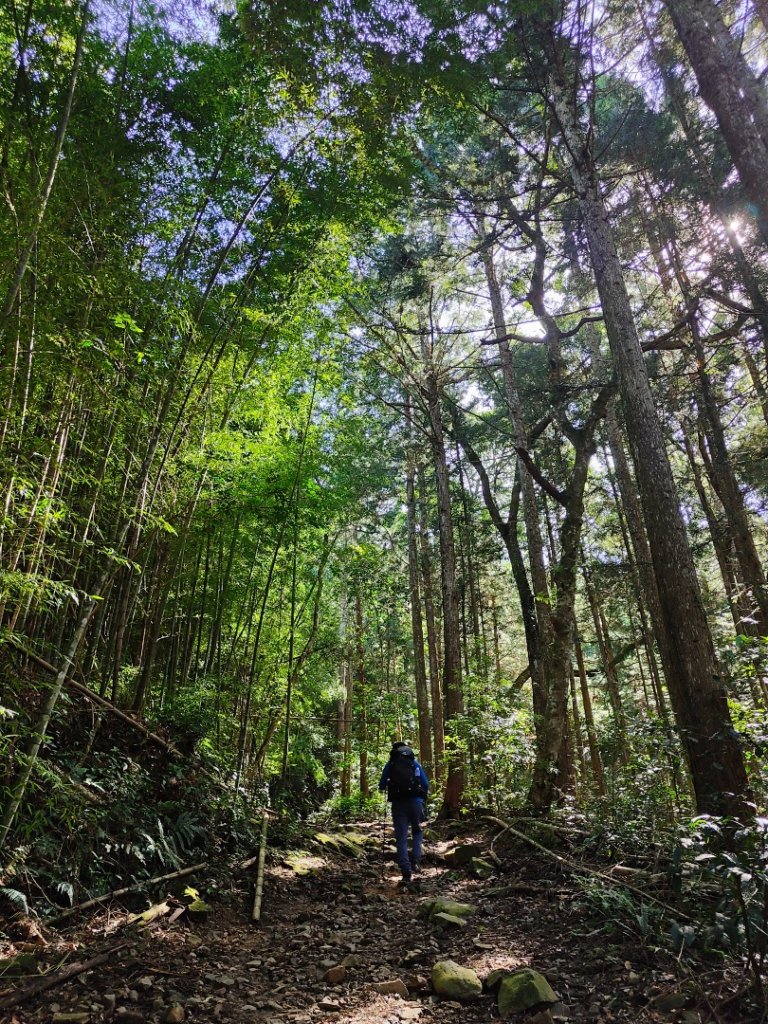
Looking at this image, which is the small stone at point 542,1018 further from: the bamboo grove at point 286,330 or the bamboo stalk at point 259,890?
the bamboo stalk at point 259,890

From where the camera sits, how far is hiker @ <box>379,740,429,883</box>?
5.97 metres

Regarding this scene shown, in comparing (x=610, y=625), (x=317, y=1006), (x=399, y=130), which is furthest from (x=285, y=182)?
(x=610, y=625)

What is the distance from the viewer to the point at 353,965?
322 centimetres

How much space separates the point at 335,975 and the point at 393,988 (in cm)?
38

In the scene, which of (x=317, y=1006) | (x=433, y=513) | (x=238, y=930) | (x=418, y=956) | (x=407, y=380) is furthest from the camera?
(x=433, y=513)

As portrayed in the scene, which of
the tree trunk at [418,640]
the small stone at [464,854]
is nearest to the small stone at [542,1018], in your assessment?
the small stone at [464,854]

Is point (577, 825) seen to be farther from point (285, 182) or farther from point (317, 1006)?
point (285, 182)

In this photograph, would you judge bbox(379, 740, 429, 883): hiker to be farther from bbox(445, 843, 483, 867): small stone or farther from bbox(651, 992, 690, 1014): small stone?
bbox(651, 992, 690, 1014): small stone

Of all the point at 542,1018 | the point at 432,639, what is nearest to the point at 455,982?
the point at 542,1018

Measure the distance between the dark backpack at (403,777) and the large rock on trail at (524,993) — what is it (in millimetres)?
3499

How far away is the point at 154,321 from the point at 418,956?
185 inches

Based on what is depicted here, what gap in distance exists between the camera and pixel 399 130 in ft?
18.4

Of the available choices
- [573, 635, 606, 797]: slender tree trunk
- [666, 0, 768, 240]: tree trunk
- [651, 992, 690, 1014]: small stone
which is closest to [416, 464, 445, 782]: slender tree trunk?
[573, 635, 606, 797]: slender tree trunk

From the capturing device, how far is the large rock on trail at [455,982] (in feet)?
8.95
